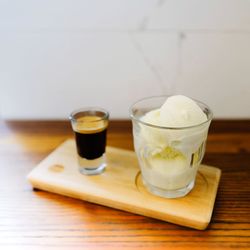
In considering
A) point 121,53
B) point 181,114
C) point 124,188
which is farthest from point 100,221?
point 121,53

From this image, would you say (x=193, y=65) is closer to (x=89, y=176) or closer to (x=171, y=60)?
(x=171, y=60)

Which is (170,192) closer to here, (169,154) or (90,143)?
(169,154)

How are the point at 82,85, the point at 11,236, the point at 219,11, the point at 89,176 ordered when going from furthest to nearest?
the point at 82,85 < the point at 219,11 < the point at 89,176 < the point at 11,236

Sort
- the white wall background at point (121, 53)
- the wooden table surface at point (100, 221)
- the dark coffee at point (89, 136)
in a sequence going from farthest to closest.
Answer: the white wall background at point (121, 53) → the dark coffee at point (89, 136) → the wooden table surface at point (100, 221)

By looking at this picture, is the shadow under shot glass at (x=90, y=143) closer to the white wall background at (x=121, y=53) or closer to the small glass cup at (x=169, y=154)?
the small glass cup at (x=169, y=154)

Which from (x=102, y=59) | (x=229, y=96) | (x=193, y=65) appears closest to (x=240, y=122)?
(x=229, y=96)

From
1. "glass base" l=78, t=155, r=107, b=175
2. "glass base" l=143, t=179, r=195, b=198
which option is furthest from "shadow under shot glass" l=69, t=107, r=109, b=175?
"glass base" l=143, t=179, r=195, b=198

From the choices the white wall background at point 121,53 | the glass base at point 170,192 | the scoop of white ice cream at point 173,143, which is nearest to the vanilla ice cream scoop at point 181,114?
the scoop of white ice cream at point 173,143
